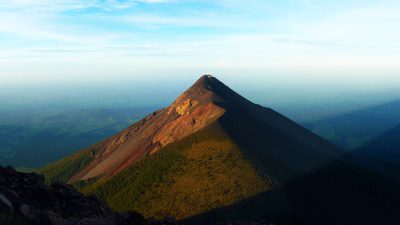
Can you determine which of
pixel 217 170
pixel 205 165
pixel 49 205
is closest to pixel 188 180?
pixel 205 165

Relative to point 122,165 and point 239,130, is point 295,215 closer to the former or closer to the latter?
point 239,130

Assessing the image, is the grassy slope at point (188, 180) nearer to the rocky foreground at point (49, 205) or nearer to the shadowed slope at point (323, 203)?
the shadowed slope at point (323, 203)

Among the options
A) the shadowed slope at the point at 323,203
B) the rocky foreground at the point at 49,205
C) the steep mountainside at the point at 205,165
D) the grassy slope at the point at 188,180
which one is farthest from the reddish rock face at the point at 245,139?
the rocky foreground at the point at 49,205

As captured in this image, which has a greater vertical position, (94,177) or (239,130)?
(239,130)

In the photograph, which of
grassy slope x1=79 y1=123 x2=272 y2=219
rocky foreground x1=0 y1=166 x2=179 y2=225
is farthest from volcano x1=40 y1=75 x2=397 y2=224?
rocky foreground x1=0 y1=166 x2=179 y2=225

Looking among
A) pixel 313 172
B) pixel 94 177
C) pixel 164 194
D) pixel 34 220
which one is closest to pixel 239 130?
pixel 313 172

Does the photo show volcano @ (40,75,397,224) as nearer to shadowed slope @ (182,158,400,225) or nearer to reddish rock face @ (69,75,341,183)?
reddish rock face @ (69,75,341,183)

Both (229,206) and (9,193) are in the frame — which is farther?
(229,206)
